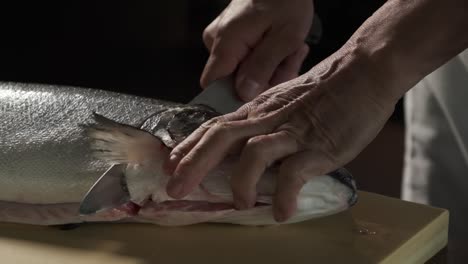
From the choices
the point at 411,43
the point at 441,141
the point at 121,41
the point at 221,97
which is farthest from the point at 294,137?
the point at 121,41

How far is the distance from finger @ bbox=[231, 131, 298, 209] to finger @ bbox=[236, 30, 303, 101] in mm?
257

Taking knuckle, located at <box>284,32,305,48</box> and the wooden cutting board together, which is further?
knuckle, located at <box>284,32,305,48</box>

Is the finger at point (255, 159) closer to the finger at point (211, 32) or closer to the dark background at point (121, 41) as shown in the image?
the finger at point (211, 32)

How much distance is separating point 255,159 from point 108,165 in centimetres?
17

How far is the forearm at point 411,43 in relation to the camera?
84cm

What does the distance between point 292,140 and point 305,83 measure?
0.23 feet

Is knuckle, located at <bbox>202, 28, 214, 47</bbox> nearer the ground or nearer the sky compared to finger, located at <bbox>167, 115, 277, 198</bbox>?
nearer the sky

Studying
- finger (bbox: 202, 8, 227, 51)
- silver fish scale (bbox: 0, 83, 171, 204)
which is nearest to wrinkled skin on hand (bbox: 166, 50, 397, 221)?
silver fish scale (bbox: 0, 83, 171, 204)

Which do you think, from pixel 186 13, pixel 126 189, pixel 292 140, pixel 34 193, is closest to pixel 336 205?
pixel 292 140

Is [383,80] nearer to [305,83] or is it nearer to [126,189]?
[305,83]

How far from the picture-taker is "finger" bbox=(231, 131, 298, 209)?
810mm

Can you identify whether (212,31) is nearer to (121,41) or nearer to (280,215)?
(280,215)

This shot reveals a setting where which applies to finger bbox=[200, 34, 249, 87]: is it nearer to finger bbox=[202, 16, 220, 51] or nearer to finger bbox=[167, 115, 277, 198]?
finger bbox=[202, 16, 220, 51]

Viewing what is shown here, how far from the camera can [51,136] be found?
0.94m
